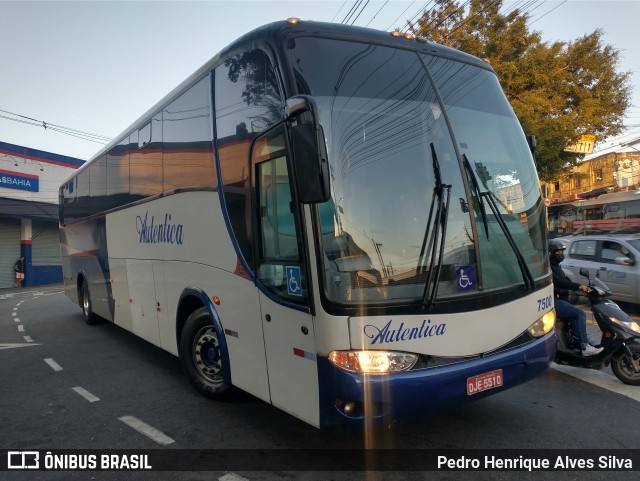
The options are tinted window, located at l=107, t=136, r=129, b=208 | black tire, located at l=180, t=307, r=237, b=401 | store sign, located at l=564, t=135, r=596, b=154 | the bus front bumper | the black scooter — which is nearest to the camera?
the bus front bumper

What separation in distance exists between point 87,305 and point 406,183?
8.90 meters

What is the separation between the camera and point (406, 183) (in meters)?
3.47

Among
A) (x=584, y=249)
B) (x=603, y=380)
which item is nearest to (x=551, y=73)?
(x=584, y=249)

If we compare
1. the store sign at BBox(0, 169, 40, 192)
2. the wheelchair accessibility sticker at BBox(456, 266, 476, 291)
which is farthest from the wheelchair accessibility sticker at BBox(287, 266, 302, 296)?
the store sign at BBox(0, 169, 40, 192)

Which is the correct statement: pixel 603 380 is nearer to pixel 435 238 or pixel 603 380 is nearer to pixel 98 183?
pixel 435 238

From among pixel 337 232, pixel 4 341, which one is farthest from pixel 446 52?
pixel 4 341

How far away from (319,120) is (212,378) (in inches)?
121

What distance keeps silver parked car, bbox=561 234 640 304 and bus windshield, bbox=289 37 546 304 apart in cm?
649

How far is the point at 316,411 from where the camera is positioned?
10.8ft

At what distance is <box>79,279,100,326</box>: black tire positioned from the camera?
979cm

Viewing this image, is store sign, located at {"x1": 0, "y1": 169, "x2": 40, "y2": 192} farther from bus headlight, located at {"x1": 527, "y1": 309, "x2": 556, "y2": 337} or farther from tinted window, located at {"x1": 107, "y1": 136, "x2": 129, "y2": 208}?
bus headlight, located at {"x1": 527, "y1": 309, "x2": 556, "y2": 337}

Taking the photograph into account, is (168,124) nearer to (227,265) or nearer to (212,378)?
(227,265)

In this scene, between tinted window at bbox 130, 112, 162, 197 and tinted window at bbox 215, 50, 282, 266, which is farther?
tinted window at bbox 130, 112, 162, 197

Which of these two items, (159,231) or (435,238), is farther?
(159,231)
